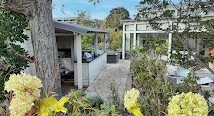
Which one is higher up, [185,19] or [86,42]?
[185,19]

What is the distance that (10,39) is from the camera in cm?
421

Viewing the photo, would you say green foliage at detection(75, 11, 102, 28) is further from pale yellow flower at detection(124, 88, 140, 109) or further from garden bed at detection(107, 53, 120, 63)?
pale yellow flower at detection(124, 88, 140, 109)

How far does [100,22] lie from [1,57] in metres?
22.8

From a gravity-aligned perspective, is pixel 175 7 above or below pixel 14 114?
above

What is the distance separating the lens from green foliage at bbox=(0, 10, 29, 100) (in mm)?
3961

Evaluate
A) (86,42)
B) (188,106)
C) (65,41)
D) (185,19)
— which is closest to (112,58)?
(86,42)

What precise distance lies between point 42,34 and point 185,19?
9.27ft

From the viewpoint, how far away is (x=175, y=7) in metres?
3.66

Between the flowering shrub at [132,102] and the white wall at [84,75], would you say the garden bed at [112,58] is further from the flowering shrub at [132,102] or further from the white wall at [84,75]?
the flowering shrub at [132,102]

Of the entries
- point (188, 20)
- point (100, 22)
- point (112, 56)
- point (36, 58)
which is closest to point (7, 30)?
point (36, 58)

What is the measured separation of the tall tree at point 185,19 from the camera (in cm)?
328

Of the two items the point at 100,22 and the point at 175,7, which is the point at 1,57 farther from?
the point at 100,22

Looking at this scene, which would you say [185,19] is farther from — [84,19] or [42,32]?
[84,19]

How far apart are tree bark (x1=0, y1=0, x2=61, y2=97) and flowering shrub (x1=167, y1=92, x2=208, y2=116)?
114 inches
